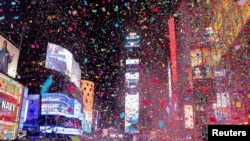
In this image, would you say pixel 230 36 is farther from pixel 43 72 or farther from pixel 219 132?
pixel 43 72

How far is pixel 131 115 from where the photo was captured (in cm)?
6931

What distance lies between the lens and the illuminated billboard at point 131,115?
68.4 metres

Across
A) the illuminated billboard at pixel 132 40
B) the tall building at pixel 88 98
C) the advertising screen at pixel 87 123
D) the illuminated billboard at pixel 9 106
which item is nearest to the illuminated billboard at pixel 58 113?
the illuminated billboard at pixel 9 106

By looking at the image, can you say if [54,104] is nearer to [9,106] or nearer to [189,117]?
[189,117]

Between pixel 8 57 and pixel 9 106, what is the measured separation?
2730mm

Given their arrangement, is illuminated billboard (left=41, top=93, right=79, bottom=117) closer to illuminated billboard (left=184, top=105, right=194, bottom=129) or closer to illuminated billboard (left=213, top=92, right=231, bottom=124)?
illuminated billboard (left=184, top=105, right=194, bottom=129)

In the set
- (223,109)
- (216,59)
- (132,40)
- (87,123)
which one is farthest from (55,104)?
(132,40)

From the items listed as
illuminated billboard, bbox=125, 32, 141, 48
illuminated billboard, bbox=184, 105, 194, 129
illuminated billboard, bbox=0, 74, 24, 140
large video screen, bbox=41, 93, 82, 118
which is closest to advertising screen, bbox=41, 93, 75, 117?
large video screen, bbox=41, 93, 82, 118

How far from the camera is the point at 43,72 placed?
46844 millimetres

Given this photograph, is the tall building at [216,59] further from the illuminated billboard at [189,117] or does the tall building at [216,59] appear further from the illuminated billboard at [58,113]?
the illuminated billboard at [58,113]

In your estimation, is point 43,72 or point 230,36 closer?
point 230,36

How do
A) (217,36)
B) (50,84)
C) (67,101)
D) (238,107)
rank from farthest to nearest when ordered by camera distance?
1. (50,84)
2. (67,101)
3. (217,36)
4. (238,107)

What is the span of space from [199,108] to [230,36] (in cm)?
1660

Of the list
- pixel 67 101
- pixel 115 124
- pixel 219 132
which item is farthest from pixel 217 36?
pixel 115 124
